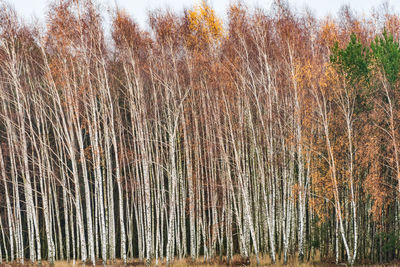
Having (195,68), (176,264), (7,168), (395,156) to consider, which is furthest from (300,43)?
(7,168)

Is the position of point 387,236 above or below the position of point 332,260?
above

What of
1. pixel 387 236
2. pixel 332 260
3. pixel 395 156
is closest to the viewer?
pixel 395 156

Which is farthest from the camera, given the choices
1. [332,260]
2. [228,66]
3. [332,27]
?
[332,27]

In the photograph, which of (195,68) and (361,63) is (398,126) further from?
(195,68)

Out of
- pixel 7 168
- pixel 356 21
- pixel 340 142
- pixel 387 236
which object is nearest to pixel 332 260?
pixel 387 236

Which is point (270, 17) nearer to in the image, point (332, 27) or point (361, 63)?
point (361, 63)

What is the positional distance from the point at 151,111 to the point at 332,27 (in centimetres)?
1124

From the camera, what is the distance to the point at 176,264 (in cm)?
1661

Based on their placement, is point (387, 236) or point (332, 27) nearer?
point (387, 236)

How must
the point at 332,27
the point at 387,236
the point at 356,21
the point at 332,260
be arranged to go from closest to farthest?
the point at 387,236 → the point at 332,260 → the point at 332,27 → the point at 356,21

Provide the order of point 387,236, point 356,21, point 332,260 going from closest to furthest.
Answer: point 387,236 < point 332,260 < point 356,21

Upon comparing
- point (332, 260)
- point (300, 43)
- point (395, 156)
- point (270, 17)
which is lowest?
point (332, 260)

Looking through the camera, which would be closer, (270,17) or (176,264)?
(176,264)

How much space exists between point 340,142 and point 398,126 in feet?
7.74
